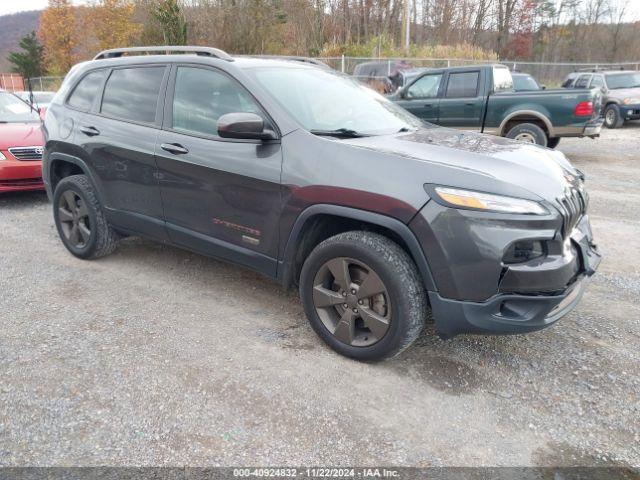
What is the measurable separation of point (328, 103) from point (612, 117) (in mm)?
14928

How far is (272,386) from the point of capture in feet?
9.30

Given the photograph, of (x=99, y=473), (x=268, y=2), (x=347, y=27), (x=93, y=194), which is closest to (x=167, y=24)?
(x=268, y=2)

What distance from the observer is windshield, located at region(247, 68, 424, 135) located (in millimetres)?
3344

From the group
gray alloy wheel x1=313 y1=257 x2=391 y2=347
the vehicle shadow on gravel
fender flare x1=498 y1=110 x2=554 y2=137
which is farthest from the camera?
fender flare x1=498 y1=110 x2=554 y2=137

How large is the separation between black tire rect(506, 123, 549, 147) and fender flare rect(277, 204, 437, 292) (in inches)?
289

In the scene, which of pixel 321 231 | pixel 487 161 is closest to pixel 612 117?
pixel 487 161

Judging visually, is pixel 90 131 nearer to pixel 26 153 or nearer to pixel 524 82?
pixel 26 153

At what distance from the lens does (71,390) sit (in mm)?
2789

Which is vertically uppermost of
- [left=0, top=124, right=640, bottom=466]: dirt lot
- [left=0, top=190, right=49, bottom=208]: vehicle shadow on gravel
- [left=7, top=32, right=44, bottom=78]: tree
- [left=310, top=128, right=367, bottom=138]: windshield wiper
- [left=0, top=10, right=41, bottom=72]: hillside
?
[left=0, top=10, right=41, bottom=72]: hillside

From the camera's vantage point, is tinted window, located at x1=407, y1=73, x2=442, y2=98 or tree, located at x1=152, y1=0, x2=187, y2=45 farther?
tree, located at x1=152, y1=0, x2=187, y2=45

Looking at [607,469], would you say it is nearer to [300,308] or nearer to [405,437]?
[405,437]

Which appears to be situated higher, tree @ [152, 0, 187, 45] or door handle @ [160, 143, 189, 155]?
tree @ [152, 0, 187, 45]

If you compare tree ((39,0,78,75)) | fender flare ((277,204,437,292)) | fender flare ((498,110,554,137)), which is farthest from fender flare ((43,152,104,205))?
tree ((39,0,78,75))

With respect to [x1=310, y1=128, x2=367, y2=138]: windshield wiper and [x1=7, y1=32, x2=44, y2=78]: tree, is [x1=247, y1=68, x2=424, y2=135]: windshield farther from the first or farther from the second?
[x1=7, y1=32, x2=44, y2=78]: tree
